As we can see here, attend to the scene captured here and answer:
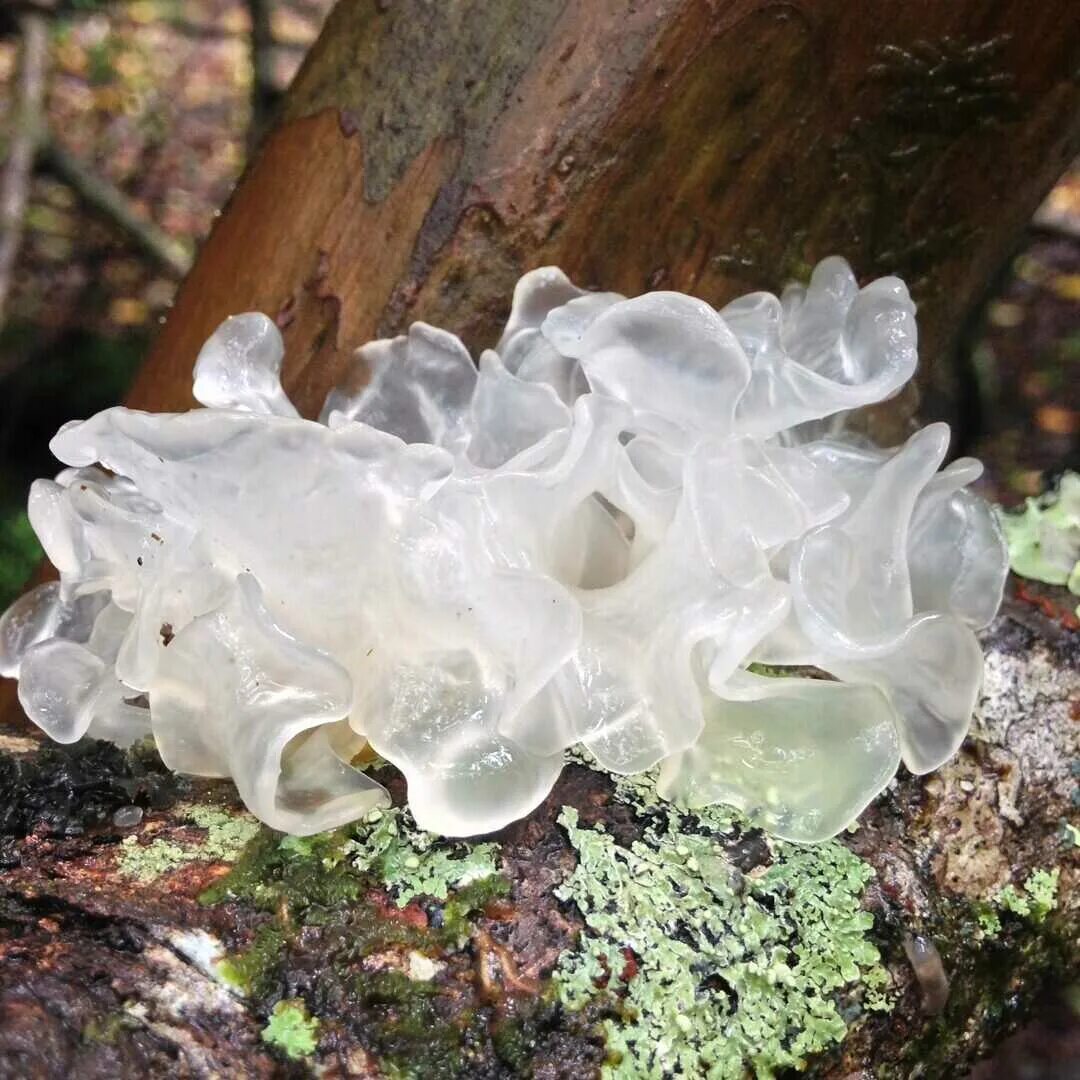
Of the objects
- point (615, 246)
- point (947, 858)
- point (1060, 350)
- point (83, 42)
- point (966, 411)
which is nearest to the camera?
point (947, 858)

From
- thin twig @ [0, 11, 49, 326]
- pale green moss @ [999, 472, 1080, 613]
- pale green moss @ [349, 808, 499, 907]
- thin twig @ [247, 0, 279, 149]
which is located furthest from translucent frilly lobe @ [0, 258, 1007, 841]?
thin twig @ [0, 11, 49, 326]

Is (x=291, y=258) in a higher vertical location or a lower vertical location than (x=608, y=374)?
lower

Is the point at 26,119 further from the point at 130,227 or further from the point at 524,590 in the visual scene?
the point at 524,590

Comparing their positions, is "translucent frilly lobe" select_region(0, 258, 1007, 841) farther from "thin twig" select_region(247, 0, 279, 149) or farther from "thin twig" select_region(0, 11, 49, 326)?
"thin twig" select_region(0, 11, 49, 326)

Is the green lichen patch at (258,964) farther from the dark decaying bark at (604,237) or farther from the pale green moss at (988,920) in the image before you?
the pale green moss at (988,920)

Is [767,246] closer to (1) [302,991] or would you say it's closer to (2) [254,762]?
(2) [254,762]

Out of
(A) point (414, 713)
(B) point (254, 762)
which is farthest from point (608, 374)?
(B) point (254, 762)
